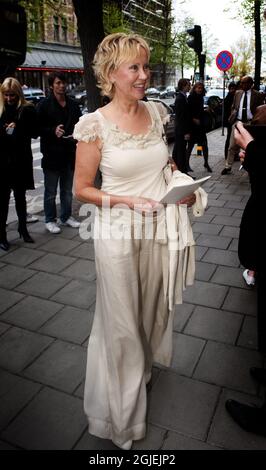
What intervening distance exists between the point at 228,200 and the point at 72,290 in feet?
13.0

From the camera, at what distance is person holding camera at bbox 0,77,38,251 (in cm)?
465

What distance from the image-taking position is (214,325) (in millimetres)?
3268

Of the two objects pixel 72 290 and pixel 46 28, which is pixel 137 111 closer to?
pixel 72 290

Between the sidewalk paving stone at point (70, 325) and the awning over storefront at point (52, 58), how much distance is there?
3335 cm

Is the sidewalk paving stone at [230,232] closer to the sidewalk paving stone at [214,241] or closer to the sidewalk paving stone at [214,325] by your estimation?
the sidewalk paving stone at [214,241]

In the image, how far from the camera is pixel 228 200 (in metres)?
6.83

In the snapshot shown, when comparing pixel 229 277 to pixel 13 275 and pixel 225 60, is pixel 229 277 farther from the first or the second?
pixel 225 60

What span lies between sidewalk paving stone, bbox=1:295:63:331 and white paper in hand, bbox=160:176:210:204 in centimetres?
199

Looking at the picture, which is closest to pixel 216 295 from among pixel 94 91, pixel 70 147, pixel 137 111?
pixel 137 111

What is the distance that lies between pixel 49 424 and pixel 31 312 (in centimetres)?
133

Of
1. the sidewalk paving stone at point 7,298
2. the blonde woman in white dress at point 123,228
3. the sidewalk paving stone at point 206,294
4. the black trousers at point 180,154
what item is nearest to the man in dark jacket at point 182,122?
the black trousers at point 180,154

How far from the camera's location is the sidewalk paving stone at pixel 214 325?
313cm

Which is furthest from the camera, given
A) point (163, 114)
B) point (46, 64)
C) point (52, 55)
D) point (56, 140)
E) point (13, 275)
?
point (52, 55)

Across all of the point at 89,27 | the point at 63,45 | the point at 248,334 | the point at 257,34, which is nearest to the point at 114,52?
the point at 248,334
